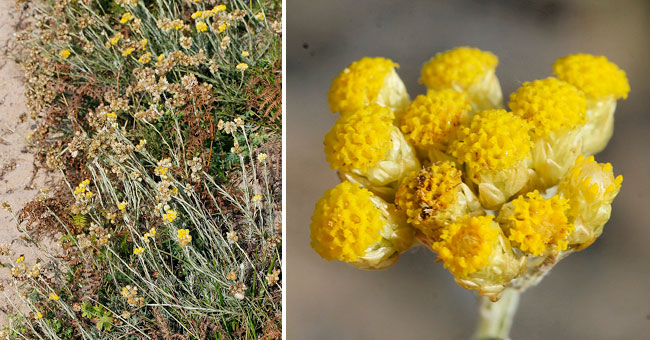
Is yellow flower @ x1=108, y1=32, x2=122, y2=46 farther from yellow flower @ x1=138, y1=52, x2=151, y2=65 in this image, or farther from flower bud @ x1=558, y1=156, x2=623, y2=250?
flower bud @ x1=558, y1=156, x2=623, y2=250

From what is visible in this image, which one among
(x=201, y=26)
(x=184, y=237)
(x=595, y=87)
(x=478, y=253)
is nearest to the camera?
(x=478, y=253)

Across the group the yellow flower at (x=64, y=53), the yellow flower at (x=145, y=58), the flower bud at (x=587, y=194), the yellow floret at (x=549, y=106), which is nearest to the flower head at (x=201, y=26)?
the yellow flower at (x=145, y=58)

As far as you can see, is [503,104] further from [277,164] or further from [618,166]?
[277,164]

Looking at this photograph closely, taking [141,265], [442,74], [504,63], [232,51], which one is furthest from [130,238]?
[504,63]

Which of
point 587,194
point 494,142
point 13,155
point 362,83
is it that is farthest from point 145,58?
point 587,194

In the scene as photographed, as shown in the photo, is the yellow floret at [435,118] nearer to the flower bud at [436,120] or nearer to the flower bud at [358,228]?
the flower bud at [436,120]

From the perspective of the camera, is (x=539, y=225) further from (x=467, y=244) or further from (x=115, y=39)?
(x=115, y=39)
